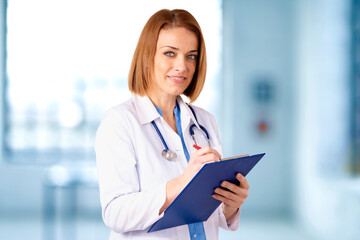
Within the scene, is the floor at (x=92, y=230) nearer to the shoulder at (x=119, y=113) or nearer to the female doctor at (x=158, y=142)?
the female doctor at (x=158, y=142)

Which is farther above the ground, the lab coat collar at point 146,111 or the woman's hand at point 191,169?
the lab coat collar at point 146,111

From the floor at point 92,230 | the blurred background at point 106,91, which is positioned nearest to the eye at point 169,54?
the floor at point 92,230

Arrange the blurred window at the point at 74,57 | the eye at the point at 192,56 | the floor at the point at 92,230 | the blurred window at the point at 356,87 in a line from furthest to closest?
1. the blurred window at the point at 74,57
2. the floor at the point at 92,230
3. the blurred window at the point at 356,87
4. the eye at the point at 192,56

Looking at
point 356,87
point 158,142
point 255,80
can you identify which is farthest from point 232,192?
point 255,80

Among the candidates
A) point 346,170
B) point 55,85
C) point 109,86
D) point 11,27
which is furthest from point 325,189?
point 11,27

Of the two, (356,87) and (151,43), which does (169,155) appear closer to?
(151,43)

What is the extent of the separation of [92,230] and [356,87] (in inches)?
130

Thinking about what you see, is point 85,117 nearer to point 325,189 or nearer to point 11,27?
point 11,27

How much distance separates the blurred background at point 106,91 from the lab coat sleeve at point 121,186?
400cm

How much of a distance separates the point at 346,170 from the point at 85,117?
3485 mm

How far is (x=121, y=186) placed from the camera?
106 cm

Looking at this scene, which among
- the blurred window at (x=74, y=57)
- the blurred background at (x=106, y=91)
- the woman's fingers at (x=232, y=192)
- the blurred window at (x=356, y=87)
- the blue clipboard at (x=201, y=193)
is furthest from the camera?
the blurred window at (x=74, y=57)

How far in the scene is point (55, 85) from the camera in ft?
18.7

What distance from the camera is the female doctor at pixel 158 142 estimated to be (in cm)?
104
